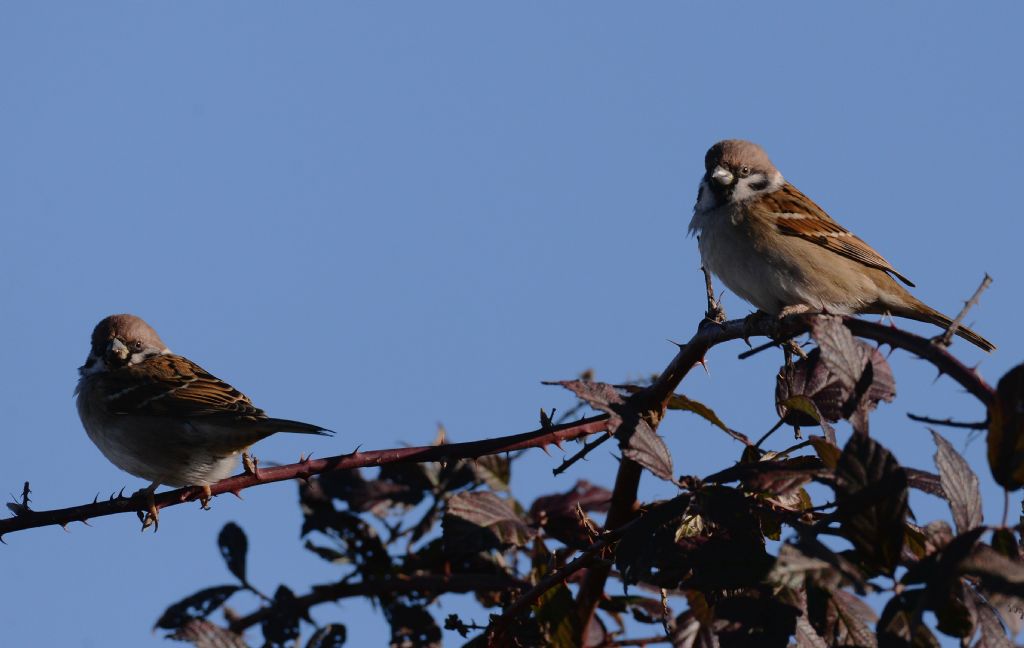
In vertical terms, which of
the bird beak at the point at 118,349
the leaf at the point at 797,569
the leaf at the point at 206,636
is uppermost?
the bird beak at the point at 118,349

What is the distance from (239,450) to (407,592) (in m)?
1.81

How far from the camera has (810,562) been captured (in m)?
1.34

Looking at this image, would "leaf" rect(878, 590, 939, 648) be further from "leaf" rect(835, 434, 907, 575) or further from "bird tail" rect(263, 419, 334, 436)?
"bird tail" rect(263, 419, 334, 436)

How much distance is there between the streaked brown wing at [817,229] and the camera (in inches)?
185

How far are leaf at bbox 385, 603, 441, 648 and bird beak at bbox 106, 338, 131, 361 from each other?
2947 millimetres

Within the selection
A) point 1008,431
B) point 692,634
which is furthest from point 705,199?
point 1008,431

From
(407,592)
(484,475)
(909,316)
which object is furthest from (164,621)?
(909,316)

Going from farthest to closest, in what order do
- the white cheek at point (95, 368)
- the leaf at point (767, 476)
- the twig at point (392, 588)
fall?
the white cheek at point (95, 368), the twig at point (392, 588), the leaf at point (767, 476)

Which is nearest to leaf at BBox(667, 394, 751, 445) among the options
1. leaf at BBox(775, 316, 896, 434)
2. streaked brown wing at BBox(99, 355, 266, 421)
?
leaf at BBox(775, 316, 896, 434)

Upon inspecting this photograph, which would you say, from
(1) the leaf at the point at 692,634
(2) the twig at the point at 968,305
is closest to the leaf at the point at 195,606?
(1) the leaf at the point at 692,634

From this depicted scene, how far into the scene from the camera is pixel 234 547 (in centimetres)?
308

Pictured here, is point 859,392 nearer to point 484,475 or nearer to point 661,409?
point 661,409

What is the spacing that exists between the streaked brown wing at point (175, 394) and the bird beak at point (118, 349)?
154 mm

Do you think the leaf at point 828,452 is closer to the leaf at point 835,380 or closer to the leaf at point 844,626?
the leaf at point 835,380
